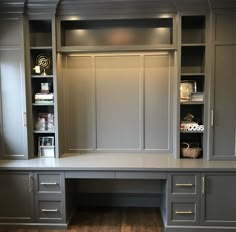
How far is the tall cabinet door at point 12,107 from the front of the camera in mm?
3035

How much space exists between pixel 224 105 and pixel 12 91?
2.48 metres

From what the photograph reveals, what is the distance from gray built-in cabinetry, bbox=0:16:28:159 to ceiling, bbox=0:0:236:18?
17 cm

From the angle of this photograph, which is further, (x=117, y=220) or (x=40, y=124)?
(x=40, y=124)

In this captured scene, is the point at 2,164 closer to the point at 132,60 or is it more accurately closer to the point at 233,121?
the point at 132,60

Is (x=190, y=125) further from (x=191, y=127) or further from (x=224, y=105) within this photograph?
(x=224, y=105)

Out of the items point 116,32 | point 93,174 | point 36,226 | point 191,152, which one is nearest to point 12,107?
point 93,174

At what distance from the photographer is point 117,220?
3.14 m

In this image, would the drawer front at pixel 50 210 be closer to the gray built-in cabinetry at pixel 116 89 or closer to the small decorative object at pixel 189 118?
the gray built-in cabinetry at pixel 116 89

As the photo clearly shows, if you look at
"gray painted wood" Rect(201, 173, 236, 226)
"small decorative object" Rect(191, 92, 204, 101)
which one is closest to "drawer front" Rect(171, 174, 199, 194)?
"gray painted wood" Rect(201, 173, 236, 226)

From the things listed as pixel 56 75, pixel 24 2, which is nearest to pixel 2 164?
pixel 56 75

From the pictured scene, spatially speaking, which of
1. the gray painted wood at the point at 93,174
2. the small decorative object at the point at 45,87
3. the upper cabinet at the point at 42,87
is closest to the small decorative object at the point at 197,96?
the gray painted wood at the point at 93,174

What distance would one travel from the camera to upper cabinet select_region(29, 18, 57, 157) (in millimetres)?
3172

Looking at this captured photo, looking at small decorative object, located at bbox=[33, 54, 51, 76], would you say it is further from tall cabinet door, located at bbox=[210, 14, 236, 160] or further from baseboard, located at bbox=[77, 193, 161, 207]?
tall cabinet door, located at bbox=[210, 14, 236, 160]

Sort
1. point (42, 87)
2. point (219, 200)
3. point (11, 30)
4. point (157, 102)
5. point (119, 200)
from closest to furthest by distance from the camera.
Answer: point (219, 200)
point (11, 30)
point (42, 87)
point (157, 102)
point (119, 200)
